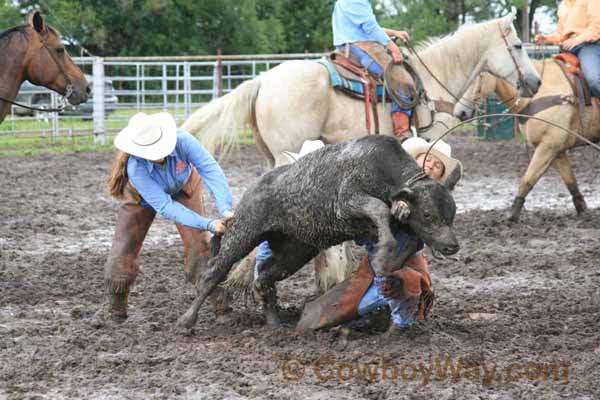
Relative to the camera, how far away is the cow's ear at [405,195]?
14.3 feet

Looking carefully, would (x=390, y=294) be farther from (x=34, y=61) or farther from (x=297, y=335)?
(x=34, y=61)

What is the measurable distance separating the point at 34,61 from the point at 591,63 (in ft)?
17.4

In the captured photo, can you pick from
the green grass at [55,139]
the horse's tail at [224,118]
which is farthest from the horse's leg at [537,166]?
the green grass at [55,139]

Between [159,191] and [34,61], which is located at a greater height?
[34,61]

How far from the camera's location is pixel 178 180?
5348mm

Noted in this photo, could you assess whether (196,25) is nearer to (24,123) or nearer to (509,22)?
(24,123)

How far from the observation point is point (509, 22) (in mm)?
7957

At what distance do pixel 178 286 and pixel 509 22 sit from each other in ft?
12.6

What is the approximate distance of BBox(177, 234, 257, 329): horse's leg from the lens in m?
4.99

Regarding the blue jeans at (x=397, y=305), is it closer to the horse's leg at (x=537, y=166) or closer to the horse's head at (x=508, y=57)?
the horse's head at (x=508, y=57)

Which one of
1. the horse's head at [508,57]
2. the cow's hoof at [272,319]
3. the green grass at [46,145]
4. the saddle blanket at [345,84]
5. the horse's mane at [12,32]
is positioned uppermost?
the horse's mane at [12,32]

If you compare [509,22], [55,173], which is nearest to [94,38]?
[55,173]

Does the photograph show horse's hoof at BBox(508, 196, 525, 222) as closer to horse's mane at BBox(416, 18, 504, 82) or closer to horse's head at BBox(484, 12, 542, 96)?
horse's head at BBox(484, 12, 542, 96)

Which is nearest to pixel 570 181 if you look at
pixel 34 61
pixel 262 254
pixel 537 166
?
pixel 537 166
